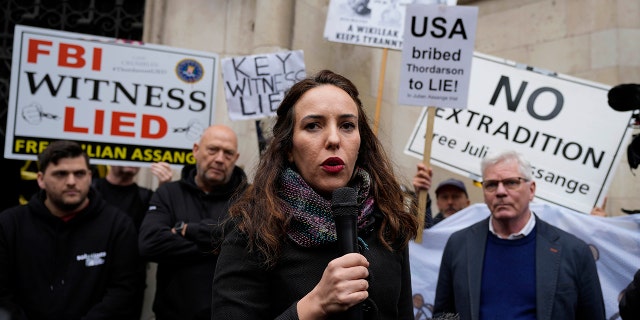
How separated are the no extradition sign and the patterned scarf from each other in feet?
11.6

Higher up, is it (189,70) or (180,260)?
(189,70)

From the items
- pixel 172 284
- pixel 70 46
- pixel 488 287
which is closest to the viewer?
pixel 488 287

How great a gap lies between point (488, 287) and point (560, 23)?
168 inches

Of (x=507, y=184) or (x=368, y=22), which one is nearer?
(x=507, y=184)

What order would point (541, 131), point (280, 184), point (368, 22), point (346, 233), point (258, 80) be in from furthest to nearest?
point (368, 22) → point (258, 80) → point (541, 131) → point (280, 184) → point (346, 233)

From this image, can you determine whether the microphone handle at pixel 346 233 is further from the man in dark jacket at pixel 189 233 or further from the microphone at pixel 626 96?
the microphone at pixel 626 96

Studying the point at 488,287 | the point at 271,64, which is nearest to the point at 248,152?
the point at 271,64

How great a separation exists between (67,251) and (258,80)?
7.53ft

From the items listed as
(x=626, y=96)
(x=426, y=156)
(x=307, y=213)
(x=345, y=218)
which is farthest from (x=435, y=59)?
(x=345, y=218)

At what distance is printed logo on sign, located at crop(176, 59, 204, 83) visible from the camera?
5426 millimetres

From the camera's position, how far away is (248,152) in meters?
6.82

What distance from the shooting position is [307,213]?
183 cm

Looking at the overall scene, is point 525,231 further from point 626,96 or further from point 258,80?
point 258,80

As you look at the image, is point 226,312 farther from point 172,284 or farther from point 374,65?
point 374,65
